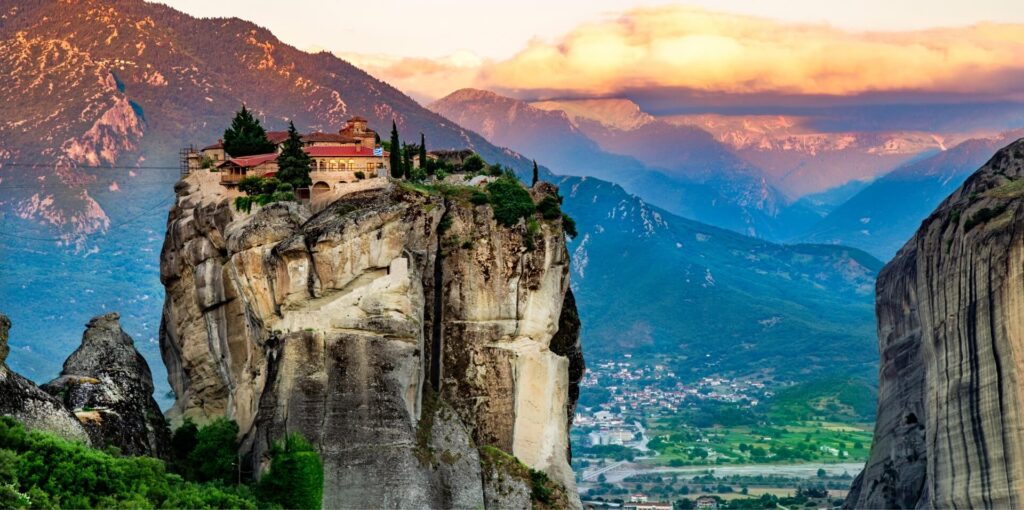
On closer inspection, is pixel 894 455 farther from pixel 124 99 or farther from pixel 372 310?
pixel 124 99

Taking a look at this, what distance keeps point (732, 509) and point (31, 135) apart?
7458cm

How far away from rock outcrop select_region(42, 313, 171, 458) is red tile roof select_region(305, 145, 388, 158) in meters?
11.9

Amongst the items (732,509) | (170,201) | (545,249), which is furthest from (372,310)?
(170,201)

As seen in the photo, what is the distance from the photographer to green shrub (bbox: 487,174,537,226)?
8288 centimetres

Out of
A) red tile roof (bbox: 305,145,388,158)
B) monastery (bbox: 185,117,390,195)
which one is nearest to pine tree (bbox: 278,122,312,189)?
monastery (bbox: 185,117,390,195)

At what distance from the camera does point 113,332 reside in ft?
268

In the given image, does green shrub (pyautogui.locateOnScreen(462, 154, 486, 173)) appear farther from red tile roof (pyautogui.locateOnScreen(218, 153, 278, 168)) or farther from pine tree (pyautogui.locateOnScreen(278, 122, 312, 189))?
pine tree (pyautogui.locateOnScreen(278, 122, 312, 189))

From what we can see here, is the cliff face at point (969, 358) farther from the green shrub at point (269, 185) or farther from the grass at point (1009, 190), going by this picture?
the green shrub at point (269, 185)

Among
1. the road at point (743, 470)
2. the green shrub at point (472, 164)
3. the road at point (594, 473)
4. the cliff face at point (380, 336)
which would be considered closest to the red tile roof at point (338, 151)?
the cliff face at point (380, 336)

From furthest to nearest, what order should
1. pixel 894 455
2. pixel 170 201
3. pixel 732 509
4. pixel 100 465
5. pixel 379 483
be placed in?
pixel 170 201
pixel 732 509
pixel 894 455
pixel 379 483
pixel 100 465

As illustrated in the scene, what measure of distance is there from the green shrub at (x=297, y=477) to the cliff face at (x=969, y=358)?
3286cm

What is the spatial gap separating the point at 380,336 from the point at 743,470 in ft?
409

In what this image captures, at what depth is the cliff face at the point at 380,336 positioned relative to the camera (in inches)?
2918

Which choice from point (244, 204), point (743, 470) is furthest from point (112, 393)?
point (743, 470)
